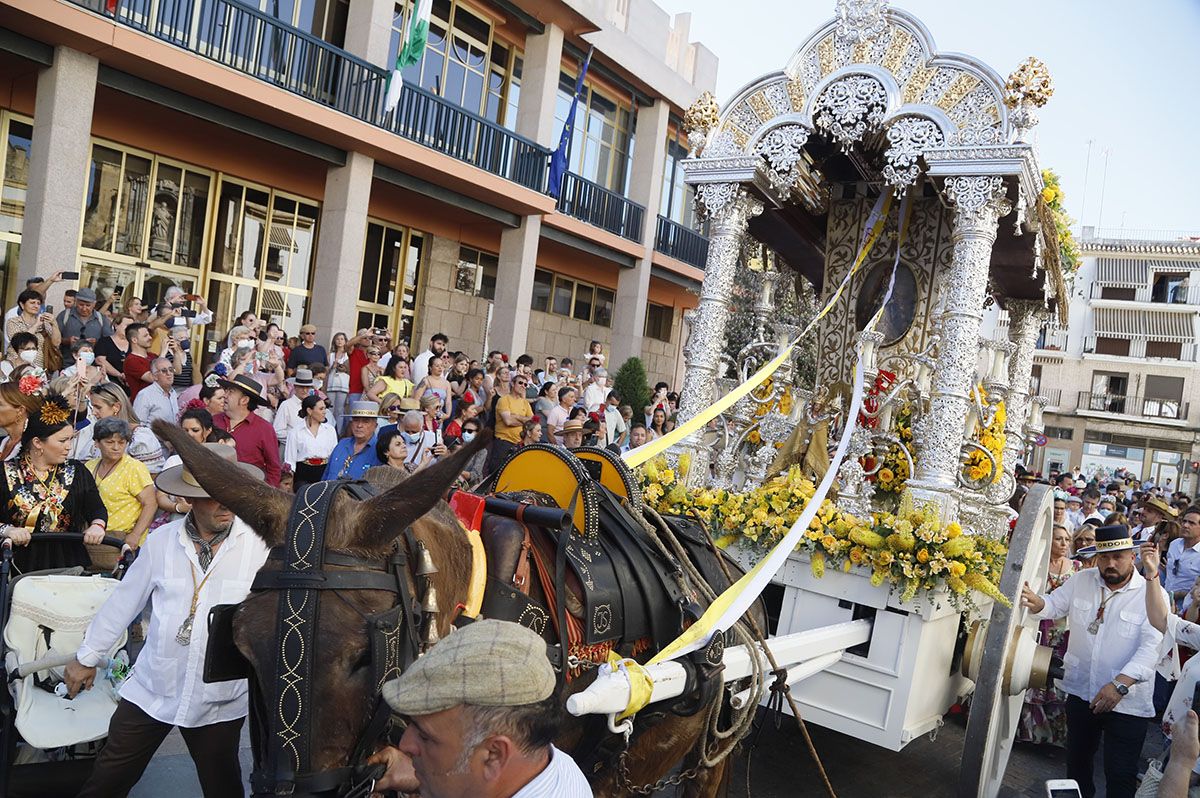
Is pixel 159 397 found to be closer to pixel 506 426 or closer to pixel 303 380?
pixel 303 380

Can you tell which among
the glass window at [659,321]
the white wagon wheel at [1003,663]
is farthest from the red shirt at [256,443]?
the glass window at [659,321]

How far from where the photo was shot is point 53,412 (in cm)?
481

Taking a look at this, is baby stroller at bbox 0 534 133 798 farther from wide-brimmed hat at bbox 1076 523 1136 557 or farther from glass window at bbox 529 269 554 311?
glass window at bbox 529 269 554 311

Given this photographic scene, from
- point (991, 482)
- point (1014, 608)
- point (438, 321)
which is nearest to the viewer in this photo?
point (1014, 608)

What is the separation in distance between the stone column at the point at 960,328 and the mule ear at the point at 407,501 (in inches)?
171

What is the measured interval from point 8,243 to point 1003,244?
42.5 ft

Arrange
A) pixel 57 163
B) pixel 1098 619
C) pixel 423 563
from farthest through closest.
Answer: pixel 57 163 → pixel 1098 619 → pixel 423 563

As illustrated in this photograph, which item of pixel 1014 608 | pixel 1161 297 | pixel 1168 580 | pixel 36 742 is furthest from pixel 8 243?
pixel 1161 297

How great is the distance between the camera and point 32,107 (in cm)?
1225

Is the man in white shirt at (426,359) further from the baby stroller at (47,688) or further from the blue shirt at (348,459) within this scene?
the baby stroller at (47,688)

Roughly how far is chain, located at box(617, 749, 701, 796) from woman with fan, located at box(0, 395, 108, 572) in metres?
3.26

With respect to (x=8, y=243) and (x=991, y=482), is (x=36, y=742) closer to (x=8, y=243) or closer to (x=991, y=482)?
(x=991, y=482)

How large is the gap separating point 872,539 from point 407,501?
3.34 meters

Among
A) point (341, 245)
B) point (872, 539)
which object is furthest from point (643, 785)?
point (341, 245)
